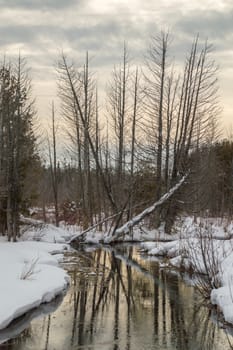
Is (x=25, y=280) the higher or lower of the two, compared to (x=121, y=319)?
higher

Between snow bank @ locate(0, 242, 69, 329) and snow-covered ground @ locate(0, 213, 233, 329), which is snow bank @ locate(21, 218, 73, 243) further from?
snow bank @ locate(0, 242, 69, 329)

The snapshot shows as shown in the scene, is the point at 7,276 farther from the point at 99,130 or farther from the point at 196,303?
the point at 99,130

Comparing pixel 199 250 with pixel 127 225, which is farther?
pixel 127 225

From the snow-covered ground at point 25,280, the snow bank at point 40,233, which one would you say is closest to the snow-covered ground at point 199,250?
the snow bank at point 40,233

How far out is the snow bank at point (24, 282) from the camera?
353 inches

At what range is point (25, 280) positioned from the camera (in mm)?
11102

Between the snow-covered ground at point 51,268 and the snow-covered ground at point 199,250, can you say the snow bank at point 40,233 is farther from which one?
the snow-covered ground at point 199,250

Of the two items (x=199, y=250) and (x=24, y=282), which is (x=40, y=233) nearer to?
(x=199, y=250)

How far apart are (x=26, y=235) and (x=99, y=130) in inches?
463

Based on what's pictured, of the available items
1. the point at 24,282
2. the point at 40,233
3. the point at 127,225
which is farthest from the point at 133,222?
the point at 24,282

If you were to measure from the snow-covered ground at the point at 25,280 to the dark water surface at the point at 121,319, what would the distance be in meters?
0.23

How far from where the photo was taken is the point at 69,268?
600 inches

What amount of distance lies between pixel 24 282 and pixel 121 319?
2.64 meters

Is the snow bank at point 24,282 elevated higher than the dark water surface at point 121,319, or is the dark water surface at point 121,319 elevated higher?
the snow bank at point 24,282
